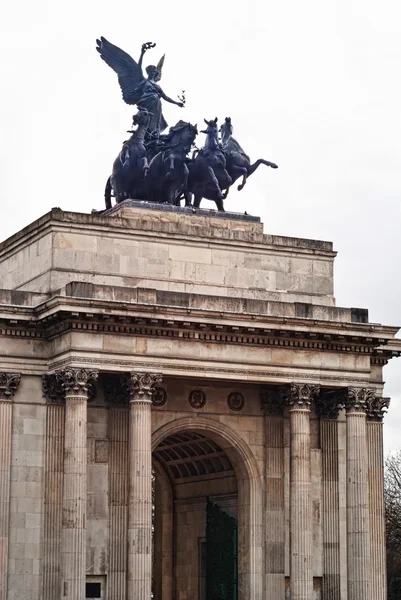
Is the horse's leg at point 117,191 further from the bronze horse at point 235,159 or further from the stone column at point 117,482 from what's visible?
the stone column at point 117,482

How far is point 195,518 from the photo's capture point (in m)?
61.7

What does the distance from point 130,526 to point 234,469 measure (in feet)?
20.7

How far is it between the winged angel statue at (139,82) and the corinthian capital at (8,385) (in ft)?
37.3

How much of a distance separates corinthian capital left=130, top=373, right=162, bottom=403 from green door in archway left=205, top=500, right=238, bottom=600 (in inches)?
284

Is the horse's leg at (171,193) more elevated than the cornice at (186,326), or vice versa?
the horse's leg at (171,193)

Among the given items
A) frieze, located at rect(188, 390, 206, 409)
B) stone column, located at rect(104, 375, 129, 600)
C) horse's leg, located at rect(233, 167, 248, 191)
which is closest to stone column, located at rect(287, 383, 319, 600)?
frieze, located at rect(188, 390, 206, 409)

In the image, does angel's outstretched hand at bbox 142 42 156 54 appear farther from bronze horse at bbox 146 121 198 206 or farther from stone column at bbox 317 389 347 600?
stone column at bbox 317 389 347 600

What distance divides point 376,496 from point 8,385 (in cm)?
1430

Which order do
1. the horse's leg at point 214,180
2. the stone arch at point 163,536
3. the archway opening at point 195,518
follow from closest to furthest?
the archway opening at point 195,518 → the horse's leg at point 214,180 → the stone arch at point 163,536

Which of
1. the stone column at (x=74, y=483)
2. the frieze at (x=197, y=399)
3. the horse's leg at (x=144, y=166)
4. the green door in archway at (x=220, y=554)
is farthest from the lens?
the horse's leg at (x=144, y=166)

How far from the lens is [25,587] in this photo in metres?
53.3

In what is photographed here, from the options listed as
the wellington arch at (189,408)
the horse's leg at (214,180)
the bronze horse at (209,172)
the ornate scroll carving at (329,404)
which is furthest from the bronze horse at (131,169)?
the ornate scroll carving at (329,404)

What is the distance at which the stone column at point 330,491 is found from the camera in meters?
57.5

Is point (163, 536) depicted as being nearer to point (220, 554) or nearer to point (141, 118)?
point (220, 554)
